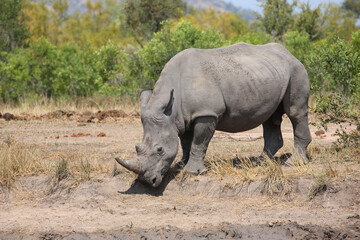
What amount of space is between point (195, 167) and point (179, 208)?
30.3 inches

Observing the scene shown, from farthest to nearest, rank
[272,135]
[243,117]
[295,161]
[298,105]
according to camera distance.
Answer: [272,135] < [298,105] < [295,161] < [243,117]

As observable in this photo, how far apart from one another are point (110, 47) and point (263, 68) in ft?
38.4

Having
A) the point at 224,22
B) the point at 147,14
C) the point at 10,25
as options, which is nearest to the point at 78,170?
the point at 10,25

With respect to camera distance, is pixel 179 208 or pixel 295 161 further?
pixel 295 161

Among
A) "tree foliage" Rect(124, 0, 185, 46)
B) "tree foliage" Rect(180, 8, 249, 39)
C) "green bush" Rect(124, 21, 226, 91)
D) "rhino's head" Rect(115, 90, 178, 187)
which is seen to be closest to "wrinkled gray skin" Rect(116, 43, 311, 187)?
"rhino's head" Rect(115, 90, 178, 187)

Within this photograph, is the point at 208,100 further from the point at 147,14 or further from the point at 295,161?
the point at 147,14

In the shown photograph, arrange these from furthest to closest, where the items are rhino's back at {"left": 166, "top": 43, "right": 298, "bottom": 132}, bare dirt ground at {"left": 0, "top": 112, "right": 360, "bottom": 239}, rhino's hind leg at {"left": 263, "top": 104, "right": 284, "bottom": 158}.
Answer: rhino's hind leg at {"left": 263, "top": 104, "right": 284, "bottom": 158} → rhino's back at {"left": 166, "top": 43, "right": 298, "bottom": 132} → bare dirt ground at {"left": 0, "top": 112, "right": 360, "bottom": 239}

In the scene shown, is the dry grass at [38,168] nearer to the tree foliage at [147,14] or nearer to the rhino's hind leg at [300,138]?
the rhino's hind leg at [300,138]

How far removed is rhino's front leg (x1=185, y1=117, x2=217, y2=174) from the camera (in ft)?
23.5

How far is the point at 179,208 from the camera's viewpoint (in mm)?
6844

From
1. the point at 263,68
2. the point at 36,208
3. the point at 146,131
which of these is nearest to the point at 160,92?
the point at 146,131

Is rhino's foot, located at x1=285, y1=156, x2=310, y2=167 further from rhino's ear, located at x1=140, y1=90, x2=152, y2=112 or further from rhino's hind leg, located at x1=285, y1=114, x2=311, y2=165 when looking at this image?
rhino's ear, located at x1=140, y1=90, x2=152, y2=112

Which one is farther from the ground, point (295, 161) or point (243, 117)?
point (243, 117)

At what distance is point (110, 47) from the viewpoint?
18625 mm
